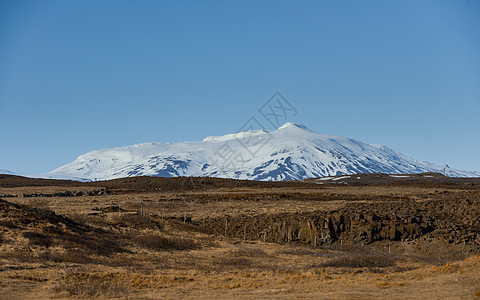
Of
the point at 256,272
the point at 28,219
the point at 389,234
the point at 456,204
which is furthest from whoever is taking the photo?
the point at 456,204

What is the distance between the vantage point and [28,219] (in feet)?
115

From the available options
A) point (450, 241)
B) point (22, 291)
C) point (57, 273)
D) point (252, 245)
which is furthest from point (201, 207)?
point (22, 291)

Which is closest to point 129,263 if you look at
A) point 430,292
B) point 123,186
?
point 430,292

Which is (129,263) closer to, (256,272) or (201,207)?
(256,272)

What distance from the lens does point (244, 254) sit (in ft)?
114

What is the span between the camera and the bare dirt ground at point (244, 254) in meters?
21.8

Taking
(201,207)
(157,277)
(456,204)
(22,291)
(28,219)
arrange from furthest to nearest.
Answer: (201,207), (456,204), (28,219), (157,277), (22,291)

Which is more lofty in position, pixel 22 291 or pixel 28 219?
pixel 28 219

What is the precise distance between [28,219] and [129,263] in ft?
30.9

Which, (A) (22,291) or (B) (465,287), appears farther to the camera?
(A) (22,291)

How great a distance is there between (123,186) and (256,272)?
83.8 metres

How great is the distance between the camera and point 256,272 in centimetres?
2734

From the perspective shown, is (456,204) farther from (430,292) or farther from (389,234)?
(430,292)

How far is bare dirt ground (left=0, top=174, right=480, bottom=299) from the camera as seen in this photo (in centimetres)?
2175
